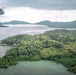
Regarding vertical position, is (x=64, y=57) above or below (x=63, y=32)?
below

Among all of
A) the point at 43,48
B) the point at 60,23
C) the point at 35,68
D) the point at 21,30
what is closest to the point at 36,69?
the point at 35,68

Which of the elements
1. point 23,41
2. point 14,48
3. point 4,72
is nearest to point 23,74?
point 4,72

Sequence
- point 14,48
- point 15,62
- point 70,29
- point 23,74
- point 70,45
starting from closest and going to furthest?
point 23,74 → point 15,62 → point 14,48 → point 70,45 → point 70,29

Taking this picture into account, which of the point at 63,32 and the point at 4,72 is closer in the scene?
the point at 4,72

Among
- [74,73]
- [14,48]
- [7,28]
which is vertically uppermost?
[7,28]

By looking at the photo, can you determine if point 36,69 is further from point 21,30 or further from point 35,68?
point 21,30

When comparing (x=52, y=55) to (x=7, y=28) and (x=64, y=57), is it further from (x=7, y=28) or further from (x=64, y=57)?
(x=7, y=28)

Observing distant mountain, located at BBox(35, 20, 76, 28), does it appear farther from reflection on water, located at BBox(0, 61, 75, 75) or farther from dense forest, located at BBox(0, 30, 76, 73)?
reflection on water, located at BBox(0, 61, 75, 75)

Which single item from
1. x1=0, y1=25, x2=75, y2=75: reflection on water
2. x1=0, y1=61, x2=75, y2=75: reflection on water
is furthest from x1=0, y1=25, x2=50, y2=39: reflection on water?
x1=0, y1=61, x2=75, y2=75: reflection on water

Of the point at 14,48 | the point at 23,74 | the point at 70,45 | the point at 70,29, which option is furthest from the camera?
the point at 70,29
